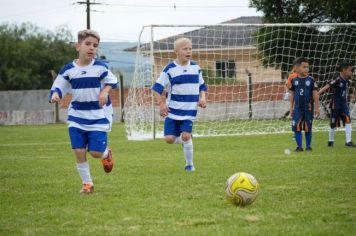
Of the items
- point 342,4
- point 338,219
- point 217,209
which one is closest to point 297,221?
point 338,219

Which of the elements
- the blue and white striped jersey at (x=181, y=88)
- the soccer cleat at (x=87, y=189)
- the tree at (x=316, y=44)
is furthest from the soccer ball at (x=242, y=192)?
the tree at (x=316, y=44)

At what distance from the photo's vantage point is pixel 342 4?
25.8 meters

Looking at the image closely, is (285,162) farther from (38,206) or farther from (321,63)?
(321,63)

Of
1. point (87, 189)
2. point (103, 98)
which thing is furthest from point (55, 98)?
point (87, 189)

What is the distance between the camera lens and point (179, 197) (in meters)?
6.55

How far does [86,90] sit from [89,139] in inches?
21.9

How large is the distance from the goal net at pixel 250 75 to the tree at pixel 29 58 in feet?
88.6

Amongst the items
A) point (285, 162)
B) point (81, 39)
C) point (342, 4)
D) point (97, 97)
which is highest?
point (342, 4)

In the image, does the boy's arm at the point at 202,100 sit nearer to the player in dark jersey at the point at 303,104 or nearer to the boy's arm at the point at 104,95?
the boy's arm at the point at 104,95

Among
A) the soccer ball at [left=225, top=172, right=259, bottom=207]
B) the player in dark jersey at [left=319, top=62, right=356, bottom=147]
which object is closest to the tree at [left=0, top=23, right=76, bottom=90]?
the player in dark jersey at [left=319, top=62, right=356, bottom=147]

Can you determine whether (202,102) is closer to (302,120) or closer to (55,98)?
(55,98)

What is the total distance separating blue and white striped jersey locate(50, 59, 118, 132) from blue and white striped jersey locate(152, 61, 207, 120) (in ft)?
7.24

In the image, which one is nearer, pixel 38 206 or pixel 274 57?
pixel 38 206

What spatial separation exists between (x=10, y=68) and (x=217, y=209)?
46.9 metres
